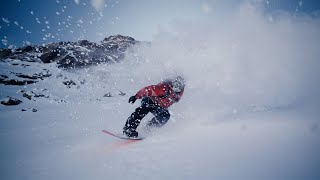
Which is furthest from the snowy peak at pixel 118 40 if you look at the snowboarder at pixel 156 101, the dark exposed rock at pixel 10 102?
→ the snowboarder at pixel 156 101

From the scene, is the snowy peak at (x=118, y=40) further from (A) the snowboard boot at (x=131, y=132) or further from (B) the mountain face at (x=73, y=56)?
(A) the snowboard boot at (x=131, y=132)

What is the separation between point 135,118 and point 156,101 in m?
0.60

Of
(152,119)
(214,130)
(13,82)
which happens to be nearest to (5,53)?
(13,82)

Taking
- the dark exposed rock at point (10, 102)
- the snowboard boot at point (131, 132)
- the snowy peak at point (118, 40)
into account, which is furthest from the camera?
the snowy peak at point (118, 40)

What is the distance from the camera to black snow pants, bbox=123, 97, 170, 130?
15.2 feet

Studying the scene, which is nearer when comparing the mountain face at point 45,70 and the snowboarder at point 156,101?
the snowboarder at point 156,101

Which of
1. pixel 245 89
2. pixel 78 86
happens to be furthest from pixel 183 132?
pixel 78 86

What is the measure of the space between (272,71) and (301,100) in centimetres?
135

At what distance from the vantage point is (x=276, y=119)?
168 inches

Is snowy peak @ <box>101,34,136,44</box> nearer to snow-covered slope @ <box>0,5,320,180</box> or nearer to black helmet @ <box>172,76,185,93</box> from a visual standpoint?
snow-covered slope @ <box>0,5,320,180</box>

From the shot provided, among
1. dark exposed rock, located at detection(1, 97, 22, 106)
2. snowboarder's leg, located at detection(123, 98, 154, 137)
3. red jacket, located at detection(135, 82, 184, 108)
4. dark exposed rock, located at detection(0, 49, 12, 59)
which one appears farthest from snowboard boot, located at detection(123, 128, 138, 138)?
dark exposed rock, located at detection(0, 49, 12, 59)

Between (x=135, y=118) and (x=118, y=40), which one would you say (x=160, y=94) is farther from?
(x=118, y=40)

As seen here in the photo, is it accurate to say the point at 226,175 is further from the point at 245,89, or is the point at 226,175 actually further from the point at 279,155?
the point at 245,89

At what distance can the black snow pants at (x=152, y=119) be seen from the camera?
462cm
